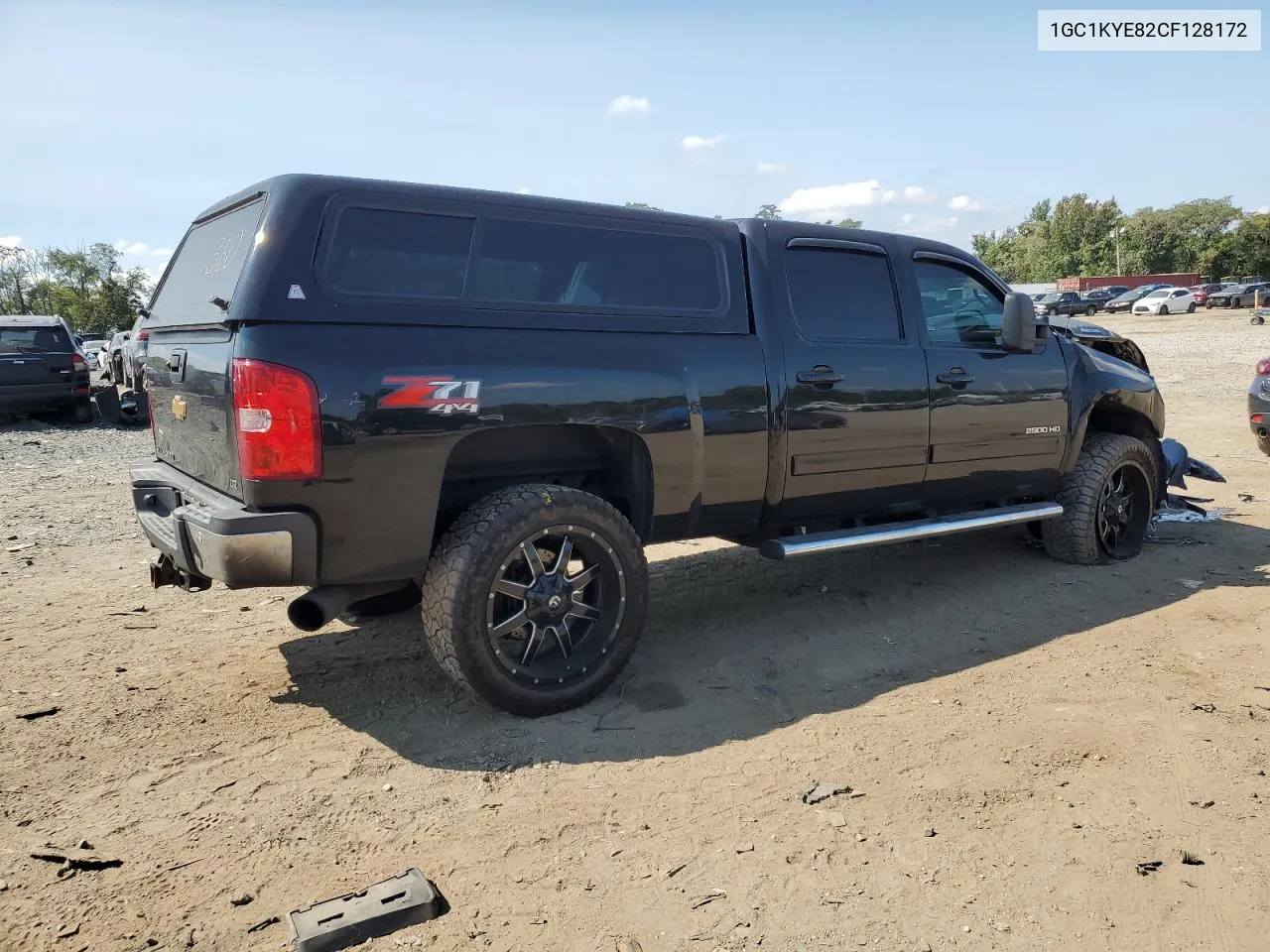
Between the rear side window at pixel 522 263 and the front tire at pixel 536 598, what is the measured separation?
837 mm

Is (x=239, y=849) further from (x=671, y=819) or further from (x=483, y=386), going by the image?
(x=483, y=386)

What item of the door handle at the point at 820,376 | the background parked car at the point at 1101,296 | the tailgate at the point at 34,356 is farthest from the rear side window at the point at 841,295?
the background parked car at the point at 1101,296

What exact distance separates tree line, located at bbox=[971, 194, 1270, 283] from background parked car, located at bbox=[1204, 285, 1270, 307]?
52.4 ft

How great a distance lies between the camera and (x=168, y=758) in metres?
3.30

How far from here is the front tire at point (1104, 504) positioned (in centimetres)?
562

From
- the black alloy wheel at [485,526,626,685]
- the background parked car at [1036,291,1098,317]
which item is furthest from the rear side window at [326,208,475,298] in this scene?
the background parked car at [1036,291,1098,317]

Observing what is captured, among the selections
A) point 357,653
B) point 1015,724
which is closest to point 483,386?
point 357,653

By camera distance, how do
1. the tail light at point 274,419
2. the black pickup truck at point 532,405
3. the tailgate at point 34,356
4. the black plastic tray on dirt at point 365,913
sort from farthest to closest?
the tailgate at point 34,356, the black pickup truck at point 532,405, the tail light at point 274,419, the black plastic tray on dirt at point 365,913

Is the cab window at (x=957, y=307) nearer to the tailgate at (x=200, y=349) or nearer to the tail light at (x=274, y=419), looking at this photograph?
the tail light at (x=274, y=419)

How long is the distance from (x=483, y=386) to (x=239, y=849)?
1.72m

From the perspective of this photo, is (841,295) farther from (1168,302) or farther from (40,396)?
(1168,302)

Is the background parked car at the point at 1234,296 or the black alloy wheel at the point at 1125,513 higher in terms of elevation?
the background parked car at the point at 1234,296

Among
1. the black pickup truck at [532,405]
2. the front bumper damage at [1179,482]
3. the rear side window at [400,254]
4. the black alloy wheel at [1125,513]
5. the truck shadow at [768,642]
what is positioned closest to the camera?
the black pickup truck at [532,405]

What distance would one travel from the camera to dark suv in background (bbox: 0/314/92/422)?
43.7 ft
